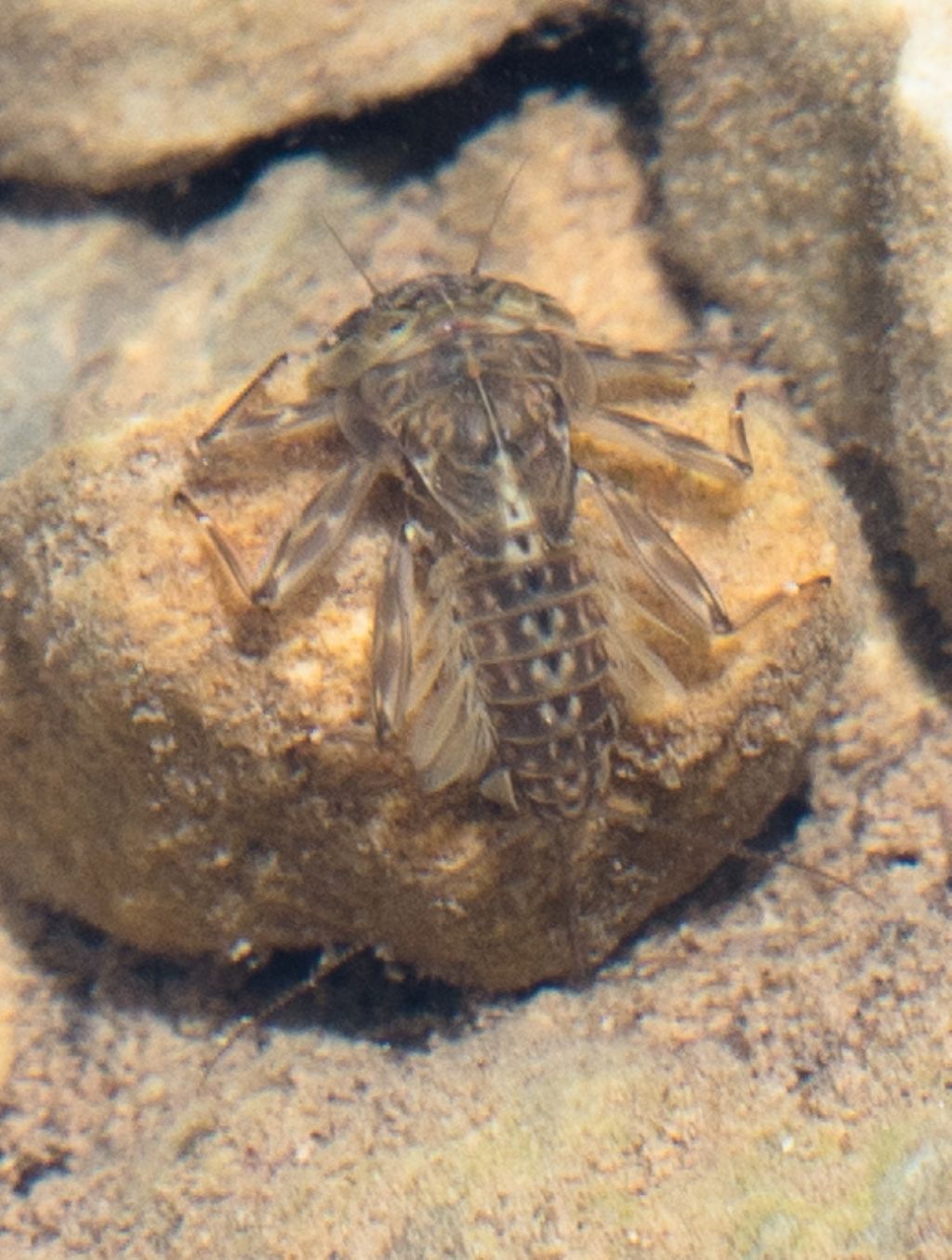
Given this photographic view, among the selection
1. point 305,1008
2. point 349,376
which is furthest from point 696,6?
point 305,1008

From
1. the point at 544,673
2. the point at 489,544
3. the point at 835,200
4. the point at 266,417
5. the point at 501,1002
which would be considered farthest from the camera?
the point at 835,200

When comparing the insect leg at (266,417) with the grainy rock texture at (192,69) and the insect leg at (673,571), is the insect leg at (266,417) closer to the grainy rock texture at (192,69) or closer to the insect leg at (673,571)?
the insect leg at (673,571)

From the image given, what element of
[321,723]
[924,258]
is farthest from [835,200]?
[321,723]

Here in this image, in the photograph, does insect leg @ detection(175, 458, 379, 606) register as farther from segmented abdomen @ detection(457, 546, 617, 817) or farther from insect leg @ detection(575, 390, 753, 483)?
insect leg @ detection(575, 390, 753, 483)

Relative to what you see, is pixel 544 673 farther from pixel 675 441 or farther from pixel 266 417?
pixel 266 417

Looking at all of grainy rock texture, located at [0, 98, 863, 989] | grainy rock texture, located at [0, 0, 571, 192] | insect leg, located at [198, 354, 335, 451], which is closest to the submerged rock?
grainy rock texture, located at [0, 98, 863, 989]

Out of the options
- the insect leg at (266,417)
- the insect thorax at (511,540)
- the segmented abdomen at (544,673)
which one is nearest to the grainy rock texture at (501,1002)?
the insect leg at (266,417)
